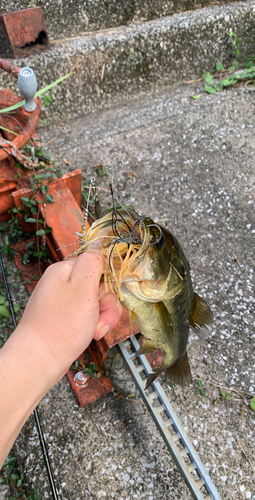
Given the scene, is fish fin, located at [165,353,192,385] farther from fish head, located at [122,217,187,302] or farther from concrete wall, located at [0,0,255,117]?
concrete wall, located at [0,0,255,117]

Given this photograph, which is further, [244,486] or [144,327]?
[244,486]

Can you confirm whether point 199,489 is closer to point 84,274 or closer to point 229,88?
point 84,274

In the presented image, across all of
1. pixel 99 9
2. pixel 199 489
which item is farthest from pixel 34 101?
pixel 199 489

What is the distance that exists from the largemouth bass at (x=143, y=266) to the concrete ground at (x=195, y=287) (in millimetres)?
1020

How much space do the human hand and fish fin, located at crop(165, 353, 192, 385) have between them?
3.25 ft

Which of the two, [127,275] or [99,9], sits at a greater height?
[99,9]

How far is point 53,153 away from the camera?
3682mm

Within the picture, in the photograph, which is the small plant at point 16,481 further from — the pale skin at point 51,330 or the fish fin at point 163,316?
the fish fin at point 163,316

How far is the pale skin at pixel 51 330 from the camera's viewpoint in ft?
4.32

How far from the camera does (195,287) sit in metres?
3.12

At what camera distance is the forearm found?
1.26m

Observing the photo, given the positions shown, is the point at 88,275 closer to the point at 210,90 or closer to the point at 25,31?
the point at 25,31

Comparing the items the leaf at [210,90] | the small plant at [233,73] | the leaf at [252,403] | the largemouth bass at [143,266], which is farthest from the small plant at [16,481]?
the leaf at [210,90]

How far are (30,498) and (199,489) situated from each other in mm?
988
